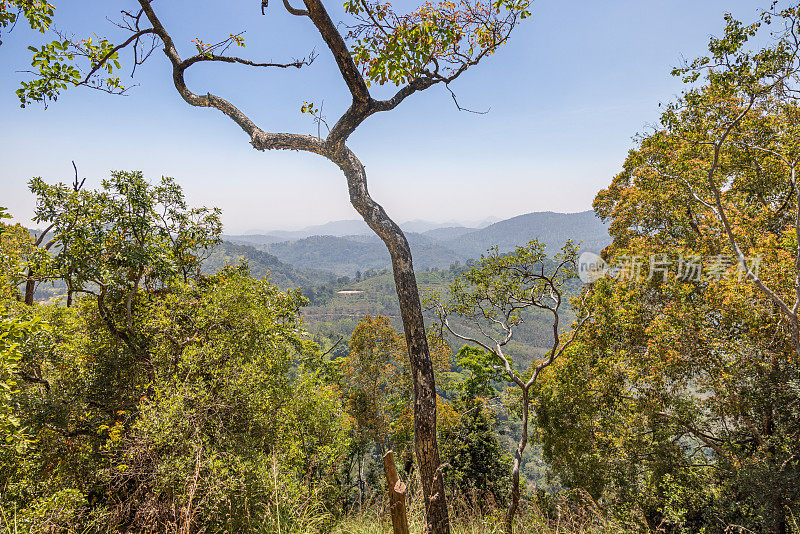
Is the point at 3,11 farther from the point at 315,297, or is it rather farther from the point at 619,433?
the point at 315,297

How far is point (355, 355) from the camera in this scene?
574 inches

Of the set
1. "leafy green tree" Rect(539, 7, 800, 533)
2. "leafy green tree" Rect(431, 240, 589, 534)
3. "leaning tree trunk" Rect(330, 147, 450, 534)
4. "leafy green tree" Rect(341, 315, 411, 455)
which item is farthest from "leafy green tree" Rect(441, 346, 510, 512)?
"leaning tree trunk" Rect(330, 147, 450, 534)

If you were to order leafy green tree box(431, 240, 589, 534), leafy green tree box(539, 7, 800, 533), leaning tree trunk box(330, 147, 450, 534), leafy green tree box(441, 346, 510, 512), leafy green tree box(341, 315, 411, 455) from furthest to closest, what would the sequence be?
1. leafy green tree box(341, 315, 411, 455)
2. leafy green tree box(441, 346, 510, 512)
3. leafy green tree box(431, 240, 589, 534)
4. leafy green tree box(539, 7, 800, 533)
5. leaning tree trunk box(330, 147, 450, 534)

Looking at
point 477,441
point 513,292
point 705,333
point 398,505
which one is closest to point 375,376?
point 477,441

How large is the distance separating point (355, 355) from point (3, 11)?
13.3 m

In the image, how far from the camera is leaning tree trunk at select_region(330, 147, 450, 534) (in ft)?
9.64

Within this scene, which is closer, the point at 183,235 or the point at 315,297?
the point at 183,235

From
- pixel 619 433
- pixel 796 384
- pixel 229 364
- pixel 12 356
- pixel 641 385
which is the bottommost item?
pixel 619 433

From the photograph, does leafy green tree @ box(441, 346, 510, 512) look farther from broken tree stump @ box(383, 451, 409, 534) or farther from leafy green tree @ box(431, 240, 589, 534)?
broken tree stump @ box(383, 451, 409, 534)

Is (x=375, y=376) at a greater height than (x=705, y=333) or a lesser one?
lesser

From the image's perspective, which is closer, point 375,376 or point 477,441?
point 477,441

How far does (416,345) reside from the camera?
3.13 meters

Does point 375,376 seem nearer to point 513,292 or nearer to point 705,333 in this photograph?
point 513,292

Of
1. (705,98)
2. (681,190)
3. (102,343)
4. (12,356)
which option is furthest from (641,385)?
(102,343)
